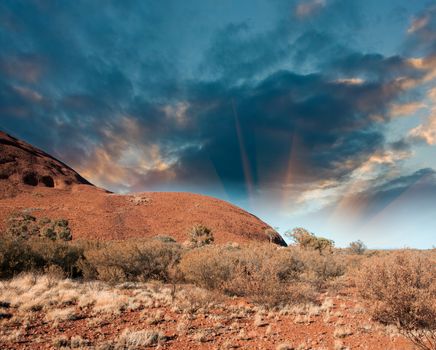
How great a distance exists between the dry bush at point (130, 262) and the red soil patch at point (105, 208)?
1335 inches

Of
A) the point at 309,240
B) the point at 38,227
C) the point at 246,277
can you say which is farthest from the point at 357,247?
the point at 38,227

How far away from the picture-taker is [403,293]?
27.5 ft

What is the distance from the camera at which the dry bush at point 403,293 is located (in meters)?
8.05

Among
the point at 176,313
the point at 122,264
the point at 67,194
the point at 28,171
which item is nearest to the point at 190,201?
the point at 67,194

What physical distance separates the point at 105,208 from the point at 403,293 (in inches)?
2340

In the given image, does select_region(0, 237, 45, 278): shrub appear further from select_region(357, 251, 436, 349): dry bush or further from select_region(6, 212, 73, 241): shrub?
select_region(6, 212, 73, 241): shrub

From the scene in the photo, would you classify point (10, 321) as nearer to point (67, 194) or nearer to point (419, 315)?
point (419, 315)

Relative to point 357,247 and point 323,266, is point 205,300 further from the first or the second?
point 357,247

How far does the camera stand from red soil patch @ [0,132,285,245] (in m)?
52.0

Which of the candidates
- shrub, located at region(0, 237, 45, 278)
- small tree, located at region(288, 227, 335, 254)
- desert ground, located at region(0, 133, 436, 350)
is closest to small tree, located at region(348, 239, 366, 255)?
small tree, located at region(288, 227, 335, 254)

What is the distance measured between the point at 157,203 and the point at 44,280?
56.6m

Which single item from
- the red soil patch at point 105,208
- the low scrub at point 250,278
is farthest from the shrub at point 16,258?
the red soil patch at point 105,208

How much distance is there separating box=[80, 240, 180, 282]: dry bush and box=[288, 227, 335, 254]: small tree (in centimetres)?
1826

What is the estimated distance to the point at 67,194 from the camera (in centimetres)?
6744
